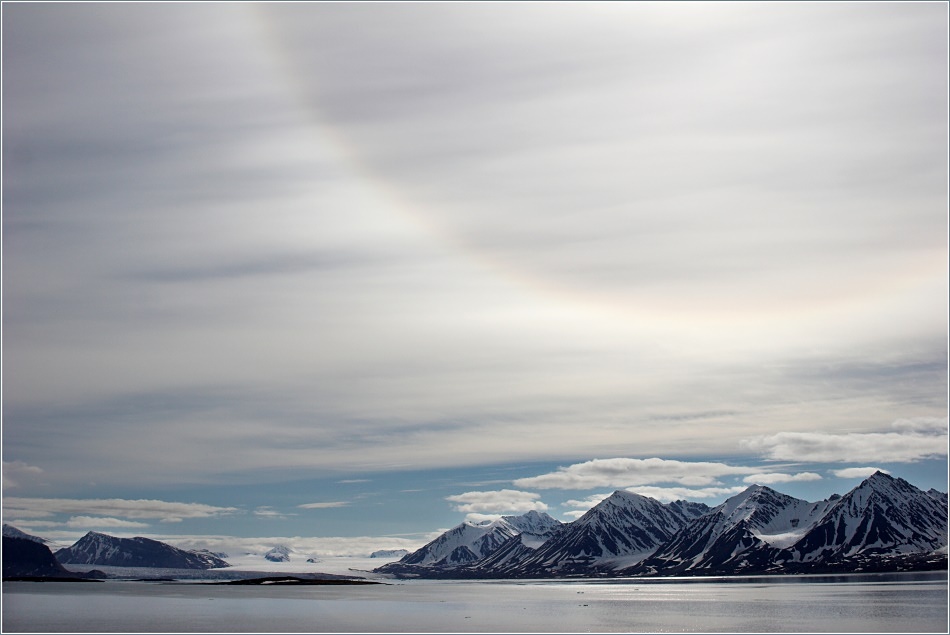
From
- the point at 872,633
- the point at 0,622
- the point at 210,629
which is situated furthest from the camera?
the point at 0,622

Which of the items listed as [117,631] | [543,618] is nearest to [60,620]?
[117,631]

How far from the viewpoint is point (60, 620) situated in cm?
18688

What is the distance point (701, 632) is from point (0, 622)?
136904 millimetres

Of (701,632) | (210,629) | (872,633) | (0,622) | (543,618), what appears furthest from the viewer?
(543,618)

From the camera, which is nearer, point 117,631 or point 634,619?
point 117,631

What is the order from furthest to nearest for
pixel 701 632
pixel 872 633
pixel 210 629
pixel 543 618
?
pixel 543 618
pixel 210 629
pixel 701 632
pixel 872 633

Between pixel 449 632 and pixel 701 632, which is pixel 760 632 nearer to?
pixel 701 632

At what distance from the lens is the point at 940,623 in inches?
6334

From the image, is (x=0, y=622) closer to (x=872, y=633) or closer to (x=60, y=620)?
(x=60, y=620)

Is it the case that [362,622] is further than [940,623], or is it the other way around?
[362,622]

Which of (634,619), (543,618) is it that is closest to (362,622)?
(543,618)

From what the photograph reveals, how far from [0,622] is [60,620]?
1129 centimetres

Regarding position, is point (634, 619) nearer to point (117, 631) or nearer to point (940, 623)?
point (940, 623)

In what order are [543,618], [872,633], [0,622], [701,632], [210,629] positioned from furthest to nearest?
1. [543,618]
2. [0,622]
3. [210,629]
4. [701,632]
5. [872,633]
